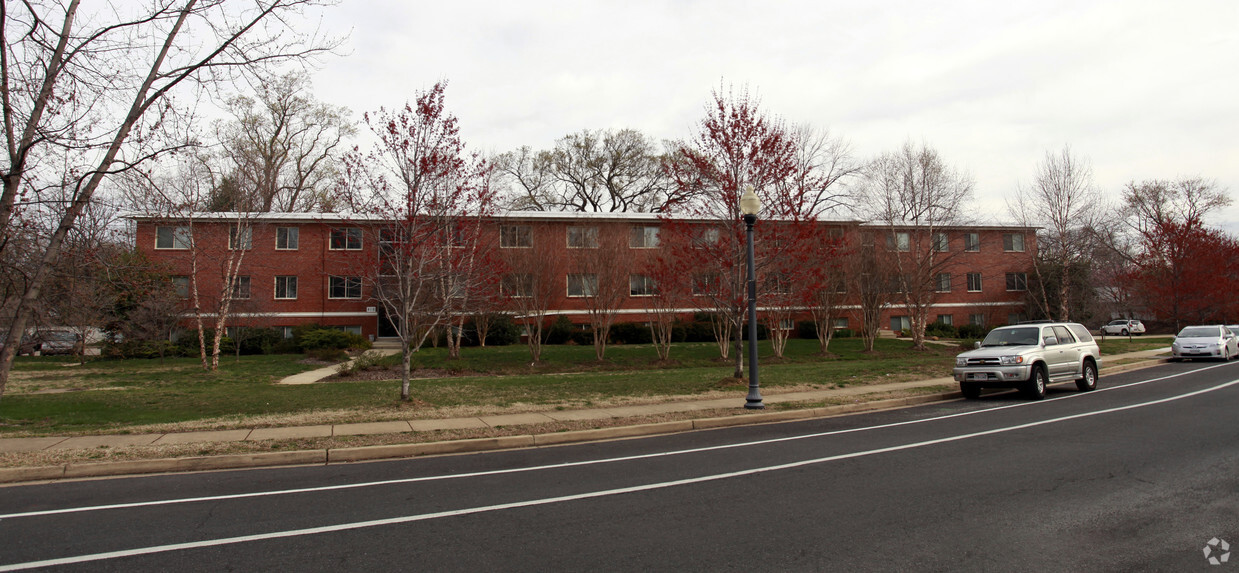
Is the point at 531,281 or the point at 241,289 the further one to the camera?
the point at 241,289

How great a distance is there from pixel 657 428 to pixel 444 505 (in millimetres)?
5336

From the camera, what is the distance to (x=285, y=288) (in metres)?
37.2

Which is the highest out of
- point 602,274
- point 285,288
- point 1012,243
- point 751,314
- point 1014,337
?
point 1012,243

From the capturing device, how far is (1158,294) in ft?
131

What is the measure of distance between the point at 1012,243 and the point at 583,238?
34.3 meters

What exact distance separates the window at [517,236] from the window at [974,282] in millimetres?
32488

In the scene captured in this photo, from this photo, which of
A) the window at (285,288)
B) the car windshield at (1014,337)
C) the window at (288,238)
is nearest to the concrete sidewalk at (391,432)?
the car windshield at (1014,337)

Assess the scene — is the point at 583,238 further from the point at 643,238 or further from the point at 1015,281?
the point at 1015,281

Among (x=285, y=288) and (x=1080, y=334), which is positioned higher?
(x=285, y=288)

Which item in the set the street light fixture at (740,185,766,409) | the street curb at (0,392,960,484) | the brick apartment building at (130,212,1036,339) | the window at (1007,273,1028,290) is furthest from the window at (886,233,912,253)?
the street curb at (0,392,960,484)

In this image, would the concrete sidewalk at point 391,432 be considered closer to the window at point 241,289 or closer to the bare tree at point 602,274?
the bare tree at point 602,274

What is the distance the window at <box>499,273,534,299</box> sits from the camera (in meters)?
25.8

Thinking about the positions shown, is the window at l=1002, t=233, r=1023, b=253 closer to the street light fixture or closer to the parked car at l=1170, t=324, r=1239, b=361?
the parked car at l=1170, t=324, r=1239, b=361

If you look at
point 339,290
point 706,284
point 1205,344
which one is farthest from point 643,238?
point 1205,344
